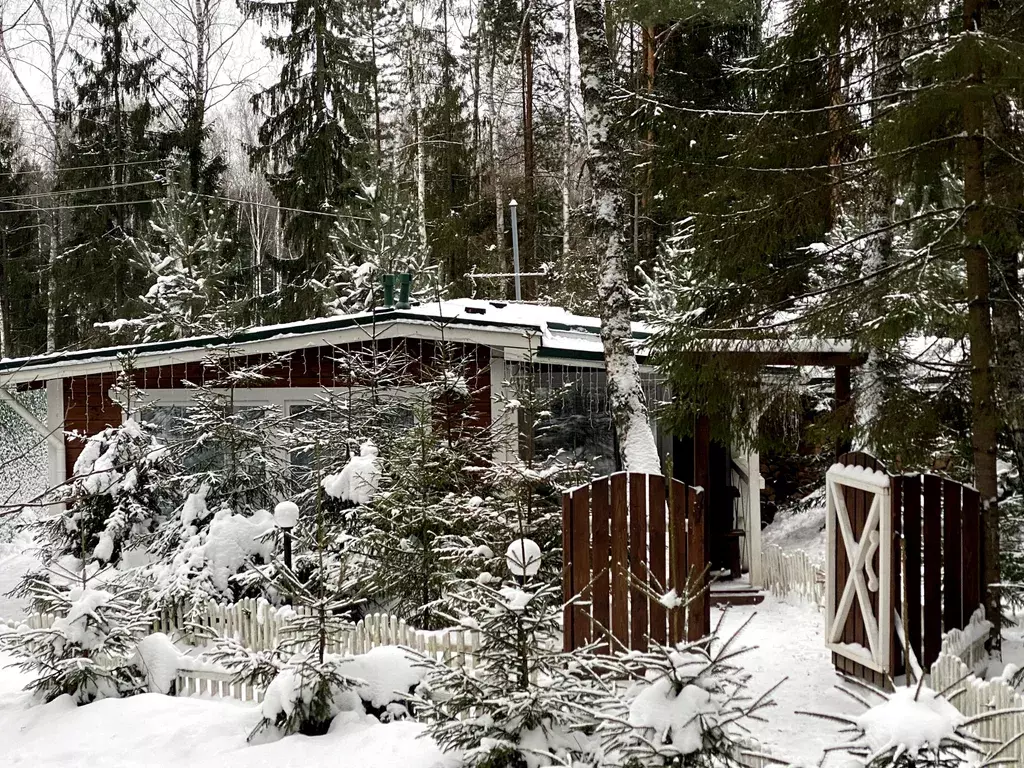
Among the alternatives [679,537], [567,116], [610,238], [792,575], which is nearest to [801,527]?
[792,575]

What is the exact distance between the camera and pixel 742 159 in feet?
23.0

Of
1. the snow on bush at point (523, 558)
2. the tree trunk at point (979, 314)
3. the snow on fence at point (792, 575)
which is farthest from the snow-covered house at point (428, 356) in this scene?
the snow on bush at point (523, 558)

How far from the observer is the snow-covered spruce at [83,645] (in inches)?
245

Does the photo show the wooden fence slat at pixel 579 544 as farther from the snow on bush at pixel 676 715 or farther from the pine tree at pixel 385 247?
the pine tree at pixel 385 247

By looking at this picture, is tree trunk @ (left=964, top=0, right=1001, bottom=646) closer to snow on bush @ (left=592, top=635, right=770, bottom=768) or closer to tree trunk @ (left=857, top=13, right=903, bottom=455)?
tree trunk @ (left=857, top=13, right=903, bottom=455)

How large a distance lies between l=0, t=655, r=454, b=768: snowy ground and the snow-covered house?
147 inches

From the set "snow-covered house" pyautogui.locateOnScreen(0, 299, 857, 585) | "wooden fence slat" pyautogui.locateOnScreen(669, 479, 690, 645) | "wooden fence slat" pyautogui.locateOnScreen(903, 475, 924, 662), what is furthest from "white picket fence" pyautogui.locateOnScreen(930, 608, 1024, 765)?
"snow-covered house" pyautogui.locateOnScreen(0, 299, 857, 585)

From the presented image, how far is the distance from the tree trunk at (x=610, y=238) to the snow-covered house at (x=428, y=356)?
0.94 m

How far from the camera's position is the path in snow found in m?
5.47

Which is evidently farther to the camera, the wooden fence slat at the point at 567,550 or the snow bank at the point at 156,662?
the snow bank at the point at 156,662

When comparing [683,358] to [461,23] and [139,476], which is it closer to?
[139,476]

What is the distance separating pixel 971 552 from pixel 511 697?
12.0 feet

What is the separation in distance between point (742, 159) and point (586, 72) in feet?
6.88

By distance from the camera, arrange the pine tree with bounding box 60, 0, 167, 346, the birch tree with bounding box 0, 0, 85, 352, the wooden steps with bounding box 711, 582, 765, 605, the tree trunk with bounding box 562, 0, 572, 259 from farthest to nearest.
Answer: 1. the birch tree with bounding box 0, 0, 85, 352
2. the pine tree with bounding box 60, 0, 167, 346
3. the tree trunk with bounding box 562, 0, 572, 259
4. the wooden steps with bounding box 711, 582, 765, 605
